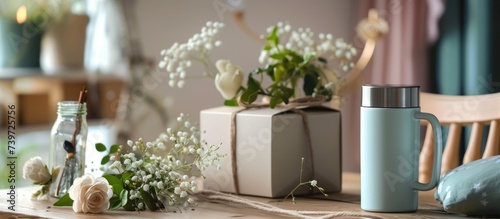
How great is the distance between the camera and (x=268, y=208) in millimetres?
1098

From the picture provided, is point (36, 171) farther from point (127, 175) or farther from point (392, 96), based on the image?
point (392, 96)

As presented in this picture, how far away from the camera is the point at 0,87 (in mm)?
2516

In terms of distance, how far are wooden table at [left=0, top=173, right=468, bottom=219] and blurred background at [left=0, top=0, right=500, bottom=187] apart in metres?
1.40

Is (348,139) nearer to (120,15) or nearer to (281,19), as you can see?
(281,19)

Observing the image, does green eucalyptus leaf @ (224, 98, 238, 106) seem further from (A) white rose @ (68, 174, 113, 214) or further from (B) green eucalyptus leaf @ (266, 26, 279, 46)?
(A) white rose @ (68, 174, 113, 214)

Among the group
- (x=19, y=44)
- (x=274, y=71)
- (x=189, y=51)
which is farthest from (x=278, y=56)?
(x=19, y=44)

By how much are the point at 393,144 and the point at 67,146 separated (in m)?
0.50

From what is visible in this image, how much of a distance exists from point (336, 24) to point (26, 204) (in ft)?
7.11

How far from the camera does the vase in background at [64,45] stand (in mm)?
2648

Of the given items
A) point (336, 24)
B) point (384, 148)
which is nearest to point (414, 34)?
point (336, 24)

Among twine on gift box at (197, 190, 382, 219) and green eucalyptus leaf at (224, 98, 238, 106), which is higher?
green eucalyptus leaf at (224, 98, 238, 106)

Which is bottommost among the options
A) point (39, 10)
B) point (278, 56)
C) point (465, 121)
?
point (465, 121)

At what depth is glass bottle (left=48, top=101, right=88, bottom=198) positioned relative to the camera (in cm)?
123

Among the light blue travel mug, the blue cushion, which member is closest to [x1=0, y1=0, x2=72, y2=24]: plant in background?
the light blue travel mug
